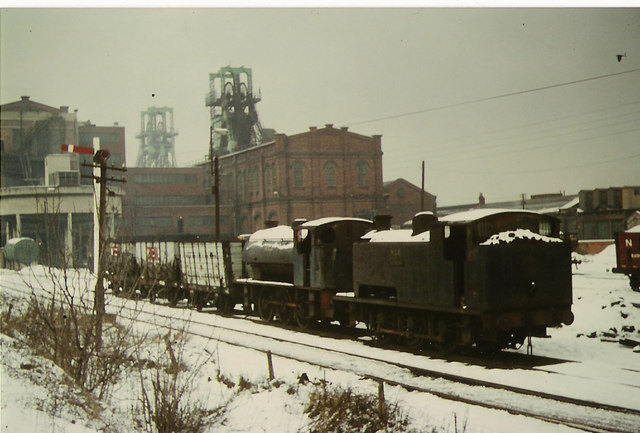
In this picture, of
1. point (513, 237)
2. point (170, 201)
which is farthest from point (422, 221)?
point (170, 201)

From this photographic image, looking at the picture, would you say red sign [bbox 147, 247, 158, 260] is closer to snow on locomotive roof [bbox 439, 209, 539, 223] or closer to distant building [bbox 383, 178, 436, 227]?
snow on locomotive roof [bbox 439, 209, 539, 223]

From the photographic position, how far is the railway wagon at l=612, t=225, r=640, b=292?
20.3 m

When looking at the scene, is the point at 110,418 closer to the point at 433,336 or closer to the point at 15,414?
the point at 15,414

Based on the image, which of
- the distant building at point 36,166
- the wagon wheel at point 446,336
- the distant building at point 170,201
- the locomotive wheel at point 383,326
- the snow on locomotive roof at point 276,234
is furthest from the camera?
the distant building at point 170,201

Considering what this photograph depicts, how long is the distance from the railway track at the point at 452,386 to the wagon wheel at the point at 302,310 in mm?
1362

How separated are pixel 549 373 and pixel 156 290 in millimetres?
19893

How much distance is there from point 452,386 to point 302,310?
780 centimetres

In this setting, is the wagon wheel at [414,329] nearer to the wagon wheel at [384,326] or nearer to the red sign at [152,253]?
the wagon wheel at [384,326]

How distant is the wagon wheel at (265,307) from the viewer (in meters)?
19.5

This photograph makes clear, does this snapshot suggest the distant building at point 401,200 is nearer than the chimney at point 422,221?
No

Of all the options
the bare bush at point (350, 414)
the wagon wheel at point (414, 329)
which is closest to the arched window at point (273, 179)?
the wagon wheel at point (414, 329)

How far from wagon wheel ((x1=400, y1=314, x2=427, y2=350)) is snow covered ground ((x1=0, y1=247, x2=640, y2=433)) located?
251cm

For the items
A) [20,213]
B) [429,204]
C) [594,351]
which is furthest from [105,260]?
[429,204]

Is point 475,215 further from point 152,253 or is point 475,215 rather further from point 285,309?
point 152,253
